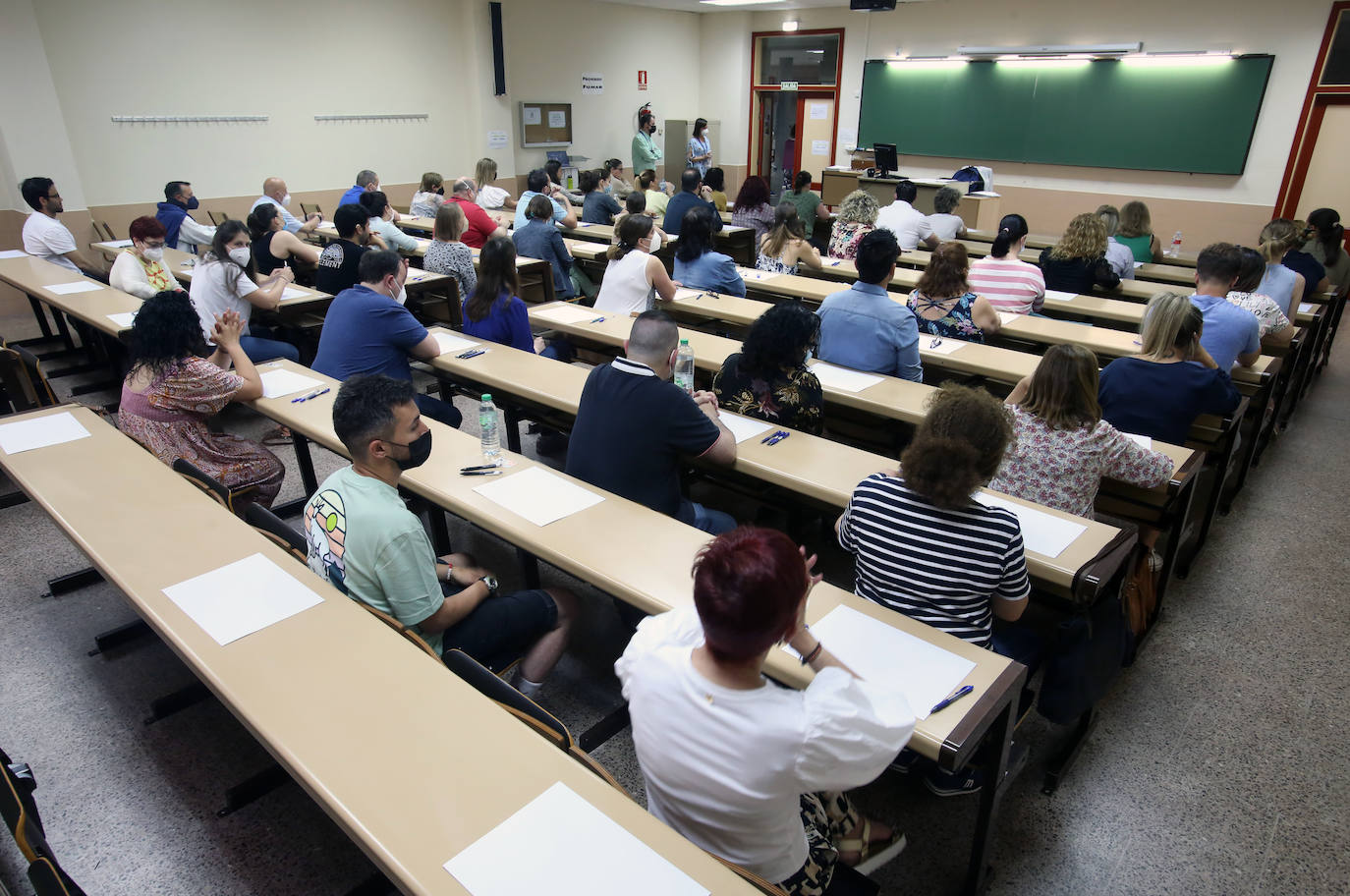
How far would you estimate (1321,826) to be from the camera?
Result: 2.24 m

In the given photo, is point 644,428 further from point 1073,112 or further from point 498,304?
point 1073,112

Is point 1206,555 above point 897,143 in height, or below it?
below

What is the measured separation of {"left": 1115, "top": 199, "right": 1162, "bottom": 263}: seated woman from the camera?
629 centimetres

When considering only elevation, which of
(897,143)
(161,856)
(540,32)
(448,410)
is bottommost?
(161,856)

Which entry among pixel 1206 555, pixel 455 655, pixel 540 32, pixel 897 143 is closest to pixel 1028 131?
pixel 897 143

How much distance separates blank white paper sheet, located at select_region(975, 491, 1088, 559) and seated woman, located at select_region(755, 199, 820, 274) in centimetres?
377

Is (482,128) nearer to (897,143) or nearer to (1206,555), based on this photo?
(897,143)

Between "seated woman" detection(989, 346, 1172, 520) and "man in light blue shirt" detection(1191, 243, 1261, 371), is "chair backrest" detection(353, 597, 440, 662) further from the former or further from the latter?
"man in light blue shirt" detection(1191, 243, 1261, 371)

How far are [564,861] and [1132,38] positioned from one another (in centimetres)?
1161

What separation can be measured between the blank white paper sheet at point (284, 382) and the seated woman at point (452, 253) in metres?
2.14

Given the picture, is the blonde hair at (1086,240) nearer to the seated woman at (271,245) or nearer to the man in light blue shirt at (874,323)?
the man in light blue shirt at (874,323)

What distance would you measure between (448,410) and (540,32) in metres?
9.04

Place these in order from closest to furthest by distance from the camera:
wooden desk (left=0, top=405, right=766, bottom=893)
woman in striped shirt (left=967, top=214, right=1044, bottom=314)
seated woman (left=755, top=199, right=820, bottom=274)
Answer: wooden desk (left=0, top=405, right=766, bottom=893), woman in striped shirt (left=967, top=214, right=1044, bottom=314), seated woman (left=755, top=199, right=820, bottom=274)

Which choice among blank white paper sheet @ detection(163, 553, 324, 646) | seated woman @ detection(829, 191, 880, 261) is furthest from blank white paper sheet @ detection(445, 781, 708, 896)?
seated woman @ detection(829, 191, 880, 261)
